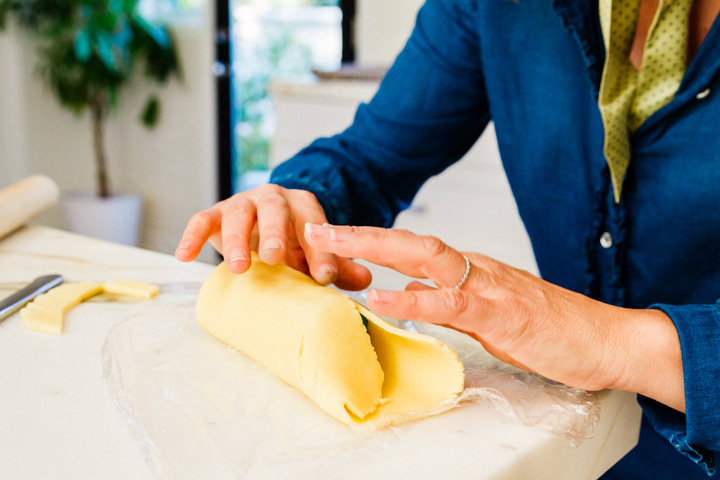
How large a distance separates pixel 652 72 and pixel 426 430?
0.53 m

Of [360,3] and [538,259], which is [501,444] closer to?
[538,259]

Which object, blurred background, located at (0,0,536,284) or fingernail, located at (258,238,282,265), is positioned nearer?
fingernail, located at (258,238,282,265)

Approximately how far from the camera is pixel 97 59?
8.86 feet

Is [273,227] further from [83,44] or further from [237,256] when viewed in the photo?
[83,44]

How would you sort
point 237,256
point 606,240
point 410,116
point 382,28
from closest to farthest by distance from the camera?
1. point 237,256
2. point 606,240
3. point 410,116
4. point 382,28

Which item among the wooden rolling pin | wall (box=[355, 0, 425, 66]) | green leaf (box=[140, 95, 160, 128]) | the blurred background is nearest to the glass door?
the blurred background

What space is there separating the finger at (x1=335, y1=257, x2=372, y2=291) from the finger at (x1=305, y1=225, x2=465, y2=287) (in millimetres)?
132

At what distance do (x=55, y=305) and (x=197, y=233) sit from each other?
0.60ft

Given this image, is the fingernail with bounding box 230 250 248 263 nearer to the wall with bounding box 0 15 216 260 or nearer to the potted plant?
the potted plant

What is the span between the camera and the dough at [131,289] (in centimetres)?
70

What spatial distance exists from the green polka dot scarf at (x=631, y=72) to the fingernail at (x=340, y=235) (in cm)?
39

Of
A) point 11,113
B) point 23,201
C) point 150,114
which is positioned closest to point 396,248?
point 23,201

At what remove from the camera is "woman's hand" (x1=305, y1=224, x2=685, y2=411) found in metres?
0.46

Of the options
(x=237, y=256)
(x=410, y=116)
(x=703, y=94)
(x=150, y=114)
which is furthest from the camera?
(x=150, y=114)
